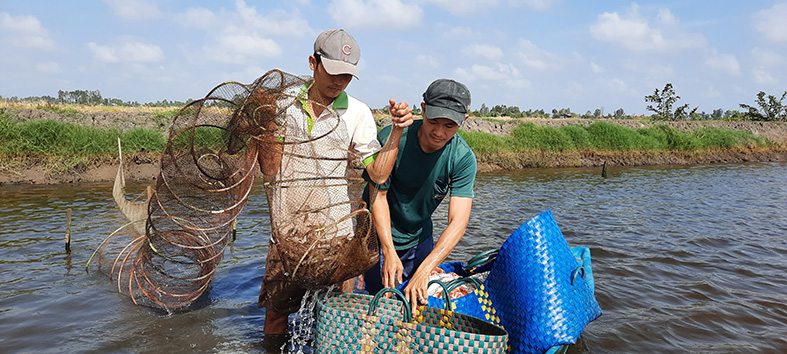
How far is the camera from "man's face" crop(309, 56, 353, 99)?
274cm

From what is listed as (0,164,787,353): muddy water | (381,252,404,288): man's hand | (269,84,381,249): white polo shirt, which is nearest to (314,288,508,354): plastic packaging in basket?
(381,252,404,288): man's hand

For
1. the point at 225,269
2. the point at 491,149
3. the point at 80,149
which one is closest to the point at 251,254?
the point at 225,269

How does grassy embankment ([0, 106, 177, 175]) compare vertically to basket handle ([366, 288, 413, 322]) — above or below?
above

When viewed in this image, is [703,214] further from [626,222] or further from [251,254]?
[251,254]

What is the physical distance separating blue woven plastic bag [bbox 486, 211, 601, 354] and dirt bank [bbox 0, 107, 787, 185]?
12606mm

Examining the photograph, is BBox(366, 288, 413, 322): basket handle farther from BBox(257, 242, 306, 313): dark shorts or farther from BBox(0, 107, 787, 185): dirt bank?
BBox(0, 107, 787, 185): dirt bank

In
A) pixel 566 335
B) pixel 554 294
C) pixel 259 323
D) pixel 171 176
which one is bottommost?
pixel 259 323

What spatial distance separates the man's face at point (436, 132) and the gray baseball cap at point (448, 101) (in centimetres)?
5

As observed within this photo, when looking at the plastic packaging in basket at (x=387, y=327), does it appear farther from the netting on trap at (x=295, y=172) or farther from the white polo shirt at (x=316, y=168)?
the white polo shirt at (x=316, y=168)

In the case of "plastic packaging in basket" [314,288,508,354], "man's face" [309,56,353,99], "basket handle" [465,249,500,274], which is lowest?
"plastic packaging in basket" [314,288,508,354]

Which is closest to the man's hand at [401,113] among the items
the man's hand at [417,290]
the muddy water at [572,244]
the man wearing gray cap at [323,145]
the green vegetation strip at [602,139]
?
the man wearing gray cap at [323,145]

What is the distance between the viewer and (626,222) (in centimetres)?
909

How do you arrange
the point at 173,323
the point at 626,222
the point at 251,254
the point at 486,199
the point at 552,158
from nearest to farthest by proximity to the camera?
the point at 173,323 → the point at 251,254 → the point at 626,222 → the point at 486,199 → the point at 552,158

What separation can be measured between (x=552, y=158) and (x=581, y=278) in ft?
60.0
